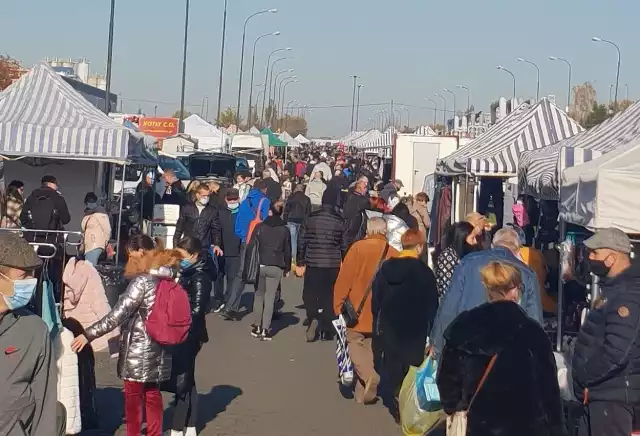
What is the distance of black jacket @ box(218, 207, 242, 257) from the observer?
1541cm

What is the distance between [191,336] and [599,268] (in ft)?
10.3

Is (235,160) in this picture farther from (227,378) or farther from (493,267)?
(493,267)

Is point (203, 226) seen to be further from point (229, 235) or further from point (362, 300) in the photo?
point (362, 300)

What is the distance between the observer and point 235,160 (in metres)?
41.1

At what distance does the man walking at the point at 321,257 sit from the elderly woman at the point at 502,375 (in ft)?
25.7

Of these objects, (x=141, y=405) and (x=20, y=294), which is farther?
(x=141, y=405)

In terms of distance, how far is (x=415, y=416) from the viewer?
736 cm

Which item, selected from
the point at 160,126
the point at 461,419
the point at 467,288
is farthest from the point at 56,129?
the point at 160,126

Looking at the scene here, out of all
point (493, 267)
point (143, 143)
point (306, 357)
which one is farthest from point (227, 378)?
point (143, 143)

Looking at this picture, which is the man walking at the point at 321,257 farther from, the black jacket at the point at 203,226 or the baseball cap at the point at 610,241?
the baseball cap at the point at 610,241

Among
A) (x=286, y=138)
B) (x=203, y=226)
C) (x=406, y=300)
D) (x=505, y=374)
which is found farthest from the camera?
(x=286, y=138)

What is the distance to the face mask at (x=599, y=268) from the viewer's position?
6.58 metres

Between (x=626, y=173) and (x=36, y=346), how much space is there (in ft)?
13.5

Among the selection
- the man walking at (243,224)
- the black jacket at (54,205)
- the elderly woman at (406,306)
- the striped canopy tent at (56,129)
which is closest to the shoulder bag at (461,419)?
the elderly woman at (406,306)
